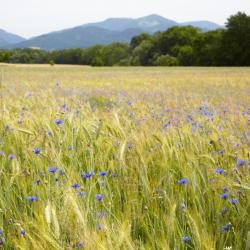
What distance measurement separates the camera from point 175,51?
65375 mm

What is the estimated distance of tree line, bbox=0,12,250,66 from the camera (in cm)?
5002

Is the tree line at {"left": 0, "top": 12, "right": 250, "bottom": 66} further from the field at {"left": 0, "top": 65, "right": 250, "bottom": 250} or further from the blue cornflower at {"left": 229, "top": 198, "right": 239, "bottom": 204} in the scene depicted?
the blue cornflower at {"left": 229, "top": 198, "right": 239, "bottom": 204}

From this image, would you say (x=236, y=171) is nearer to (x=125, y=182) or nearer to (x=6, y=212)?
(x=125, y=182)

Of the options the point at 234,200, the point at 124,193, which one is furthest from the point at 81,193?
the point at 234,200

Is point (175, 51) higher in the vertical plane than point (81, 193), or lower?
higher

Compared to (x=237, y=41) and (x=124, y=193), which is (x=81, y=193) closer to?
(x=124, y=193)

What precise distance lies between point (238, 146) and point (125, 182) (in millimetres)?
786

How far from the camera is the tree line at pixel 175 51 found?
1969 inches

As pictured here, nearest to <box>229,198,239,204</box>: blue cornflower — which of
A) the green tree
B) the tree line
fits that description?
the tree line

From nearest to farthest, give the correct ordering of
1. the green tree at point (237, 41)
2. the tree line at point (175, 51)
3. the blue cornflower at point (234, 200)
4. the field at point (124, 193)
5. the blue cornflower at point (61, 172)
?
the field at point (124, 193), the blue cornflower at point (234, 200), the blue cornflower at point (61, 172), the green tree at point (237, 41), the tree line at point (175, 51)

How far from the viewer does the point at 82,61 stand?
94.5 m

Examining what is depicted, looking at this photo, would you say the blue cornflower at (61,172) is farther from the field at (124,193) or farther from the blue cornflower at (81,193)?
the blue cornflower at (81,193)

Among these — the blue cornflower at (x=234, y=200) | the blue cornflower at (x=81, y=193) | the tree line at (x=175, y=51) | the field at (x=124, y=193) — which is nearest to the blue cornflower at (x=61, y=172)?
the field at (x=124, y=193)

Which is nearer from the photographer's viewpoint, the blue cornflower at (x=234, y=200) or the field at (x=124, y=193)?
the field at (x=124, y=193)
